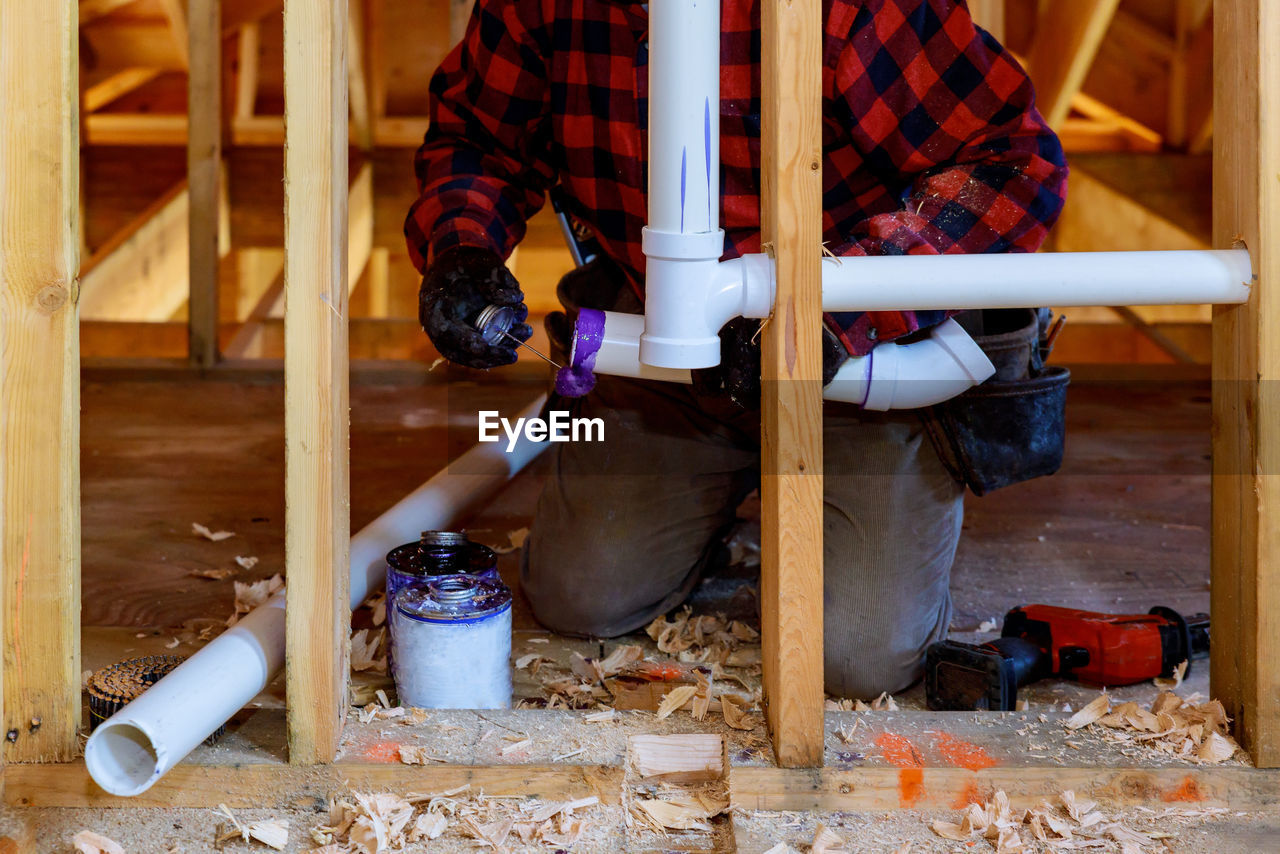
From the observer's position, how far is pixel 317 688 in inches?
42.4

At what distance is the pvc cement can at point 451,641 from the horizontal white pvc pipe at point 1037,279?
1.57 ft

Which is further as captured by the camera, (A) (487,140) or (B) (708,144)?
(A) (487,140)

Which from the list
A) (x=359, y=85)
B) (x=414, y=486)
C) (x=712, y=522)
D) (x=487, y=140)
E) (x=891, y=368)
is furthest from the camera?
(x=359, y=85)

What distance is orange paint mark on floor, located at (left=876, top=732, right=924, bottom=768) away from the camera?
109 centimetres

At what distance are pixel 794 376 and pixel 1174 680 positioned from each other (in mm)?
799

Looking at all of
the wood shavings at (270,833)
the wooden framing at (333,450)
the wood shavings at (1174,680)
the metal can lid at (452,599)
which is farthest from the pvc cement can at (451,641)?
the wood shavings at (1174,680)

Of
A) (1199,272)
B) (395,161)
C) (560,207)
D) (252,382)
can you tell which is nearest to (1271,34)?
(1199,272)

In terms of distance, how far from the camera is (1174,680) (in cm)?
149

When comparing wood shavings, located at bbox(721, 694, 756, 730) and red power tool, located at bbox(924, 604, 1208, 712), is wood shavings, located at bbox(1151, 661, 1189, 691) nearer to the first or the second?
red power tool, located at bbox(924, 604, 1208, 712)

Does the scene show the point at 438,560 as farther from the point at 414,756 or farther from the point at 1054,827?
the point at 1054,827

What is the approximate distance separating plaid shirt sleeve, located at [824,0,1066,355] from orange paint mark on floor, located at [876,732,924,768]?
0.42 m

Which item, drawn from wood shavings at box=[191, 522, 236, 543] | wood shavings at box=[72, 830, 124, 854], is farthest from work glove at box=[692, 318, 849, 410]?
wood shavings at box=[191, 522, 236, 543]

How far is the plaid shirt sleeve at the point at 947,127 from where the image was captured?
1332 millimetres

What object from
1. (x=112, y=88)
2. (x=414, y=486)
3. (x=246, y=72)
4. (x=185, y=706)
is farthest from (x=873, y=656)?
(x=112, y=88)
